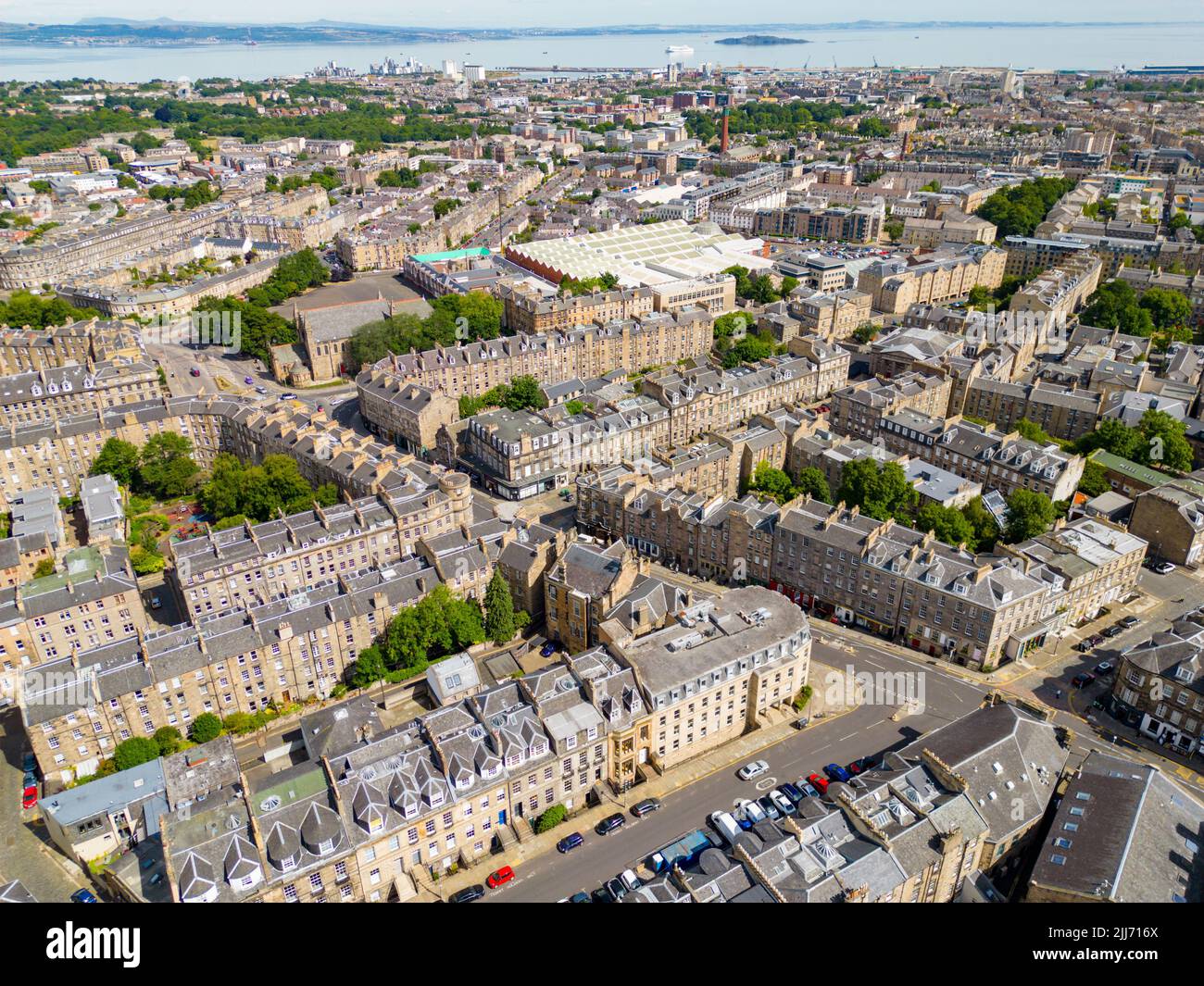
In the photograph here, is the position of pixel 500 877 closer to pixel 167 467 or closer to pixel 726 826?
pixel 726 826

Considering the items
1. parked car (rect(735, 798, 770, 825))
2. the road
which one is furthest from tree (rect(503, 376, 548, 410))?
parked car (rect(735, 798, 770, 825))

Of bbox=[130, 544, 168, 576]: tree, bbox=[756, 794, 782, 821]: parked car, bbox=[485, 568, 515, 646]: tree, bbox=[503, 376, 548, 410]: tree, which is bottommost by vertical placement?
bbox=[130, 544, 168, 576]: tree

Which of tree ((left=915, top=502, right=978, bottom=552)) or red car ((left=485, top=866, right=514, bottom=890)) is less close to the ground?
tree ((left=915, top=502, right=978, bottom=552))

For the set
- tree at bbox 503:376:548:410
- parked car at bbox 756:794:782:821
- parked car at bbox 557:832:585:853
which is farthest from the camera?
tree at bbox 503:376:548:410

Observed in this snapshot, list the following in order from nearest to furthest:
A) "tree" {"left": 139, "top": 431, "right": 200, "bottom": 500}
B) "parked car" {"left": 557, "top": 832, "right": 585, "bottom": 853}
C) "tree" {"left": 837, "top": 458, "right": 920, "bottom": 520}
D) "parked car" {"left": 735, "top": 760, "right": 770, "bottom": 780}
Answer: "parked car" {"left": 557, "top": 832, "right": 585, "bottom": 853} < "parked car" {"left": 735, "top": 760, "right": 770, "bottom": 780} < "tree" {"left": 837, "top": 458, "right": 920, "bottom": 520} < "tree" {"left": 139, "top": 431, "right": 200, "bottom": 500}

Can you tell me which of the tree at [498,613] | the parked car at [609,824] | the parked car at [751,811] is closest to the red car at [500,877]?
the parked car at [609,824]

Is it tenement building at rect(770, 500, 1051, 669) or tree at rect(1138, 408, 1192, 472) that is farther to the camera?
tree at rect(1138, 408, 1192, 472)

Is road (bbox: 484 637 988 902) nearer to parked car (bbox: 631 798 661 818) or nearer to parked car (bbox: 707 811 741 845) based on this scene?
parked car (bbox: 631 798 661 818)

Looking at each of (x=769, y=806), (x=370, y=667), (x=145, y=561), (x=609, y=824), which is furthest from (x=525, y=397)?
(x=769, y=806)
